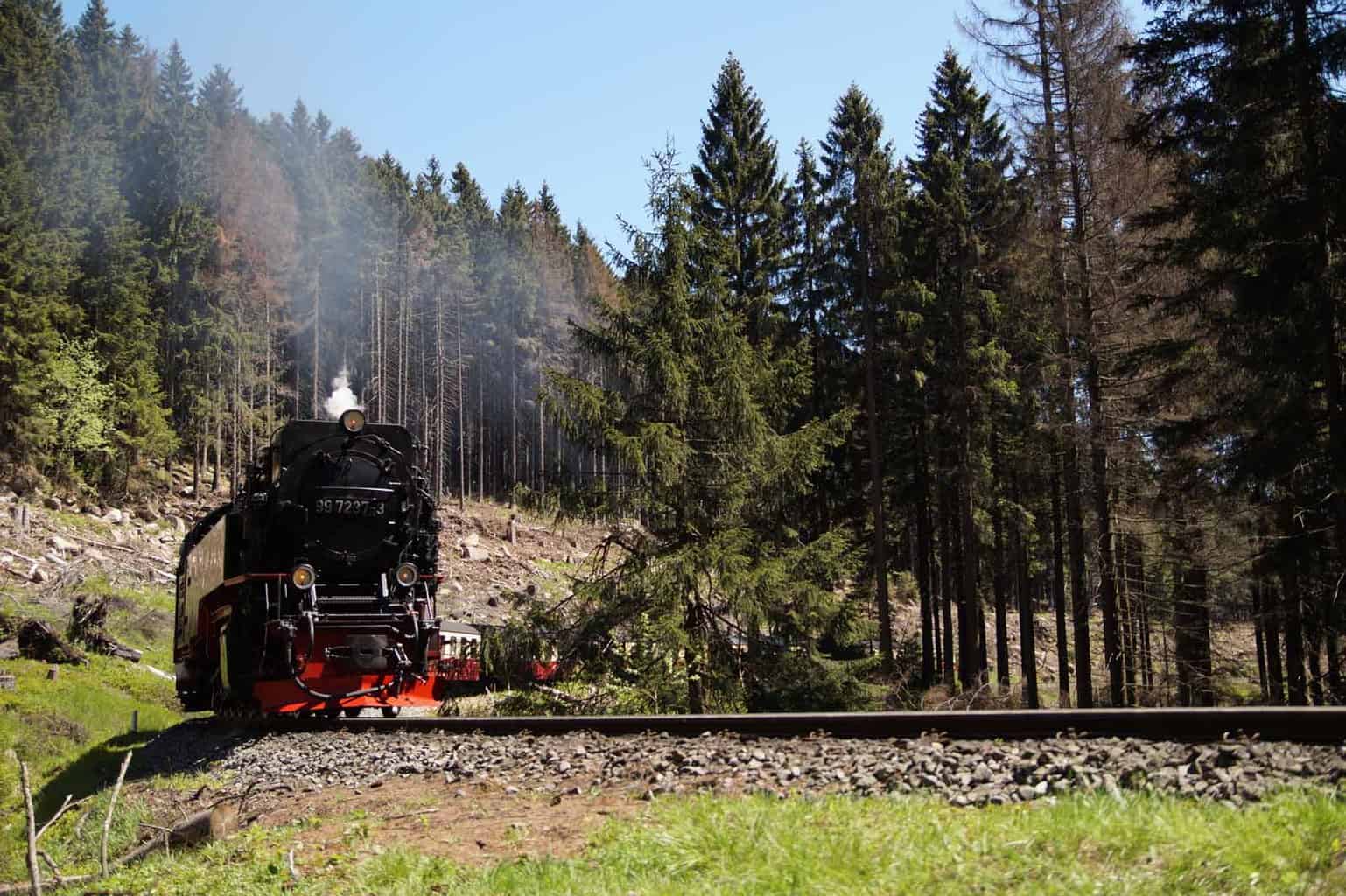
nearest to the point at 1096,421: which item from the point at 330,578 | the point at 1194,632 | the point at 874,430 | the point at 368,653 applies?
the point at 1194,632

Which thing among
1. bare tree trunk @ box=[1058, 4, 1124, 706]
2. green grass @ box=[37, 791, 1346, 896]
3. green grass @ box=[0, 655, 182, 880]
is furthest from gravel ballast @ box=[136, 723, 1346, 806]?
bare tree trunk @ box=[1058, 4, 1124, 706]

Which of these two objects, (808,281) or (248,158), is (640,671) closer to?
(808,281)

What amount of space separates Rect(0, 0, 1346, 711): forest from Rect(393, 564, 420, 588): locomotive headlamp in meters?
3.30

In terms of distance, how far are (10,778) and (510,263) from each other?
177 ft

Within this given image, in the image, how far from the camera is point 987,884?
4145 mm

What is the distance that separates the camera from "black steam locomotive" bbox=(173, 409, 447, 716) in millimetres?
12773

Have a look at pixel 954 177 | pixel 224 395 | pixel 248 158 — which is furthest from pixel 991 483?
pixel 248 158

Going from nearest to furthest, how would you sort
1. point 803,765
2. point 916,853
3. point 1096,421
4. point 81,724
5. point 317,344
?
point 916,853
point 803,765
point 1096,421
point 81,724
point 317,344

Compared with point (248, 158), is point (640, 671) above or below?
below

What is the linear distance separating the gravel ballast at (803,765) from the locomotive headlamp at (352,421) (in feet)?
15.6

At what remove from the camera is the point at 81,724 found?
17.3 meters

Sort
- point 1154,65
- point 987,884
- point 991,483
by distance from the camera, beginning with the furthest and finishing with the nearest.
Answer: point 991,483 < point 1154,65 < point 987,884

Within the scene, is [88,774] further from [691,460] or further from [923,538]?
[923,538]

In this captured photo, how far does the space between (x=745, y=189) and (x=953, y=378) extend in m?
7.20
